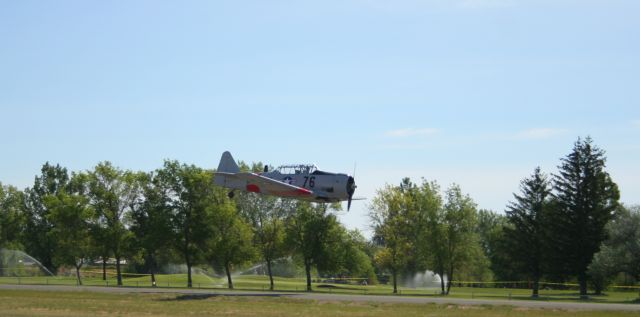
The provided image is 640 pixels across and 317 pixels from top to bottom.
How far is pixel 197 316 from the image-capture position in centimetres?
3556

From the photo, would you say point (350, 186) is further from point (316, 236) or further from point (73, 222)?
point (73, 222)

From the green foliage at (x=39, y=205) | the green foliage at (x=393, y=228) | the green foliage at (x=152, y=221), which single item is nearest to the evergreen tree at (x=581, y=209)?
the green foliage at (x=393, y=228)

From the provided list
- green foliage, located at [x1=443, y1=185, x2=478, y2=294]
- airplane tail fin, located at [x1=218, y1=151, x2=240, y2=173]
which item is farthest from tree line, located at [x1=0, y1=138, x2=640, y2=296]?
airplane tail fin, located at [x1=218, y1=151, x2=240, y2=173]

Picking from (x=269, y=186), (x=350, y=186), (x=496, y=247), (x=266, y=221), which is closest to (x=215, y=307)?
(x=269, y=186)

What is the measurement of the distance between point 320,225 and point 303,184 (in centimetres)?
2022

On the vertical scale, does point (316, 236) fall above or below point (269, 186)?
below

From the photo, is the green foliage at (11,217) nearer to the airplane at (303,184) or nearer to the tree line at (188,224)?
the tree line at (188,224)

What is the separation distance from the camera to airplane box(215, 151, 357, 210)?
171 ft

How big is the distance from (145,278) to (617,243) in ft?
178

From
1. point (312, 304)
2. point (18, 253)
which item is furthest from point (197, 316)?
point (18, 253)

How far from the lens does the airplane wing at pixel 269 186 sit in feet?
170

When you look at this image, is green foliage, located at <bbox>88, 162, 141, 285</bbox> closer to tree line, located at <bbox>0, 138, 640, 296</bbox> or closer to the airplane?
tree line, located at <bbox>0, 138, 640, 296</bbox>

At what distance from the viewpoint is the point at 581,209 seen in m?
72.8

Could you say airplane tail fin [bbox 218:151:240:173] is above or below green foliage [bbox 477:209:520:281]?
above
